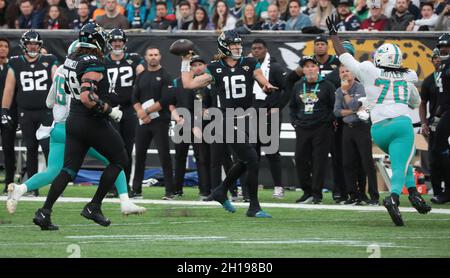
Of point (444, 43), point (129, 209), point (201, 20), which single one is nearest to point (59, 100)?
point (129, 209)

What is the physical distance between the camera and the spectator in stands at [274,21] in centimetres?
1891

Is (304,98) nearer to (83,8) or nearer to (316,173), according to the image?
(316,173)

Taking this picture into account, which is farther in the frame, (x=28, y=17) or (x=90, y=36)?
(x=28, y=17)

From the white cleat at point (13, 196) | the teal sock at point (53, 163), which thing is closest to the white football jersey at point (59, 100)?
the teal sock at point (53, 163)

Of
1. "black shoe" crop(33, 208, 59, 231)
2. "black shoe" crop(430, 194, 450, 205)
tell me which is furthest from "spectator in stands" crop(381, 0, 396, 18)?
"black shoe" crop(33, 208, 59, 231)

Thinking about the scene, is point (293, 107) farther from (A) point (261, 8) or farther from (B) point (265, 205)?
(A) point (261, 8)

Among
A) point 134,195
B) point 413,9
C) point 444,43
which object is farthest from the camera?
point 413,9

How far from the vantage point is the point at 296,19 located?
19.0 meters

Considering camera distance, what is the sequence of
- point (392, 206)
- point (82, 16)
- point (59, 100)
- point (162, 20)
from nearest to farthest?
point (392, 206) < point (59, 100) < point (162, 20) < point (82, 16)

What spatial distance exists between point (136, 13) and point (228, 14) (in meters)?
2.01

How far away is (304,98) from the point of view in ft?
50.8

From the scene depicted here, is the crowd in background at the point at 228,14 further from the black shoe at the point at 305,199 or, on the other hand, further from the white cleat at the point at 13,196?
the white cleat at the point at 13,196
